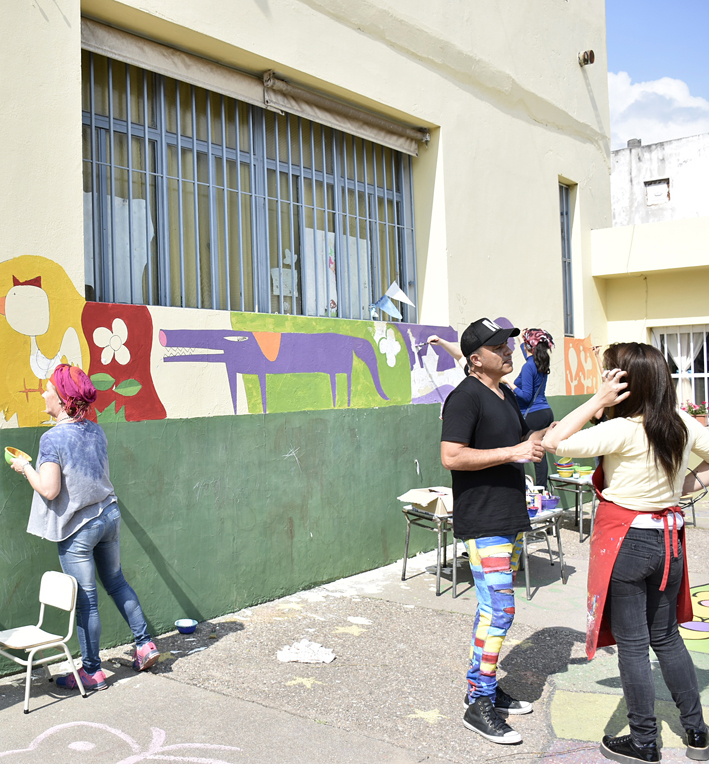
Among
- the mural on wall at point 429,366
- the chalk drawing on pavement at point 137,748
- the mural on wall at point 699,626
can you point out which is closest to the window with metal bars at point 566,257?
the mural on wall at point 429,366

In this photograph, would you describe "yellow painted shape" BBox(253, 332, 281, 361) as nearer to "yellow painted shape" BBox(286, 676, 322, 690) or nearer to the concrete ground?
the concrete ground

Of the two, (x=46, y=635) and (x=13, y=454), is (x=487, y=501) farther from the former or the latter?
(x=13, y=454)

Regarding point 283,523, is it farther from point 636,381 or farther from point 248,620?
point 636,381

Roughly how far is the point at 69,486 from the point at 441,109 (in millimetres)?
5310

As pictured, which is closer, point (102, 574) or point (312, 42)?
point (102, 574)

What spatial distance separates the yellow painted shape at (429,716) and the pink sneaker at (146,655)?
1.49 metres

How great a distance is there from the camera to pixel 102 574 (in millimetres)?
4160

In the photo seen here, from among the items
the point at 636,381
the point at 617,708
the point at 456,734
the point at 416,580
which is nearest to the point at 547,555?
the point at 416,580

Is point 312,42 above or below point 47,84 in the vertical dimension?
above

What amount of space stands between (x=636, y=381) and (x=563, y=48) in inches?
313

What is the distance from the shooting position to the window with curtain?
10609 mm

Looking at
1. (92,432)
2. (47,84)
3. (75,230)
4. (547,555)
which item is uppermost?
(47,84)

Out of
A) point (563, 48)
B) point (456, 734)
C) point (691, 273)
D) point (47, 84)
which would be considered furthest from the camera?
point (691, 273)

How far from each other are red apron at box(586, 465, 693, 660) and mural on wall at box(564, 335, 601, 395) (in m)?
6.51
